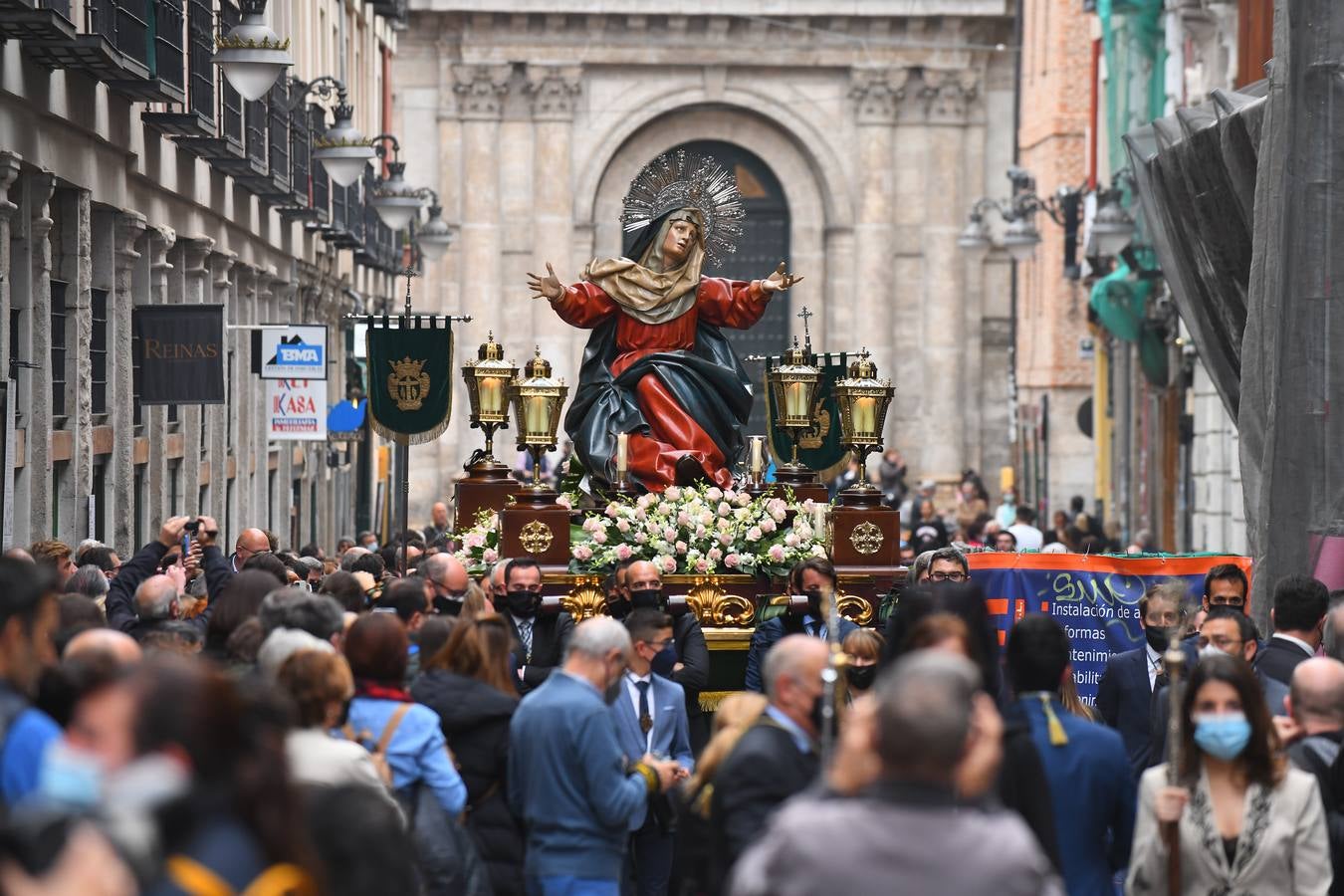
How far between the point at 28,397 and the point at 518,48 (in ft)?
96.1

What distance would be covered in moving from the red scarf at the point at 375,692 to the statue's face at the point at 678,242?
26.0 ft

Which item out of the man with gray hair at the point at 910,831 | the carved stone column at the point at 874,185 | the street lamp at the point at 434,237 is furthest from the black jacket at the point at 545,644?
the carved stone column at the point at 874,185

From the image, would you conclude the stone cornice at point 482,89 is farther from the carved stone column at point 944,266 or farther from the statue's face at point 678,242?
the statue's face at point 678,242

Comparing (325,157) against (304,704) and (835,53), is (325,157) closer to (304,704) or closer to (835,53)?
(304,704)

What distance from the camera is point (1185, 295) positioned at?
18.5 metres

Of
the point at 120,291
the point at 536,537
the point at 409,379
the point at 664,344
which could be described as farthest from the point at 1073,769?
the point at 120,291

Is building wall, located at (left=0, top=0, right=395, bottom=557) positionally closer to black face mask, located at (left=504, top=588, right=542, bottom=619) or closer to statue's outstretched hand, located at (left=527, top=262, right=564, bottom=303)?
statue's outstretched hand, located at (left=527, top=262, right=564, bottom=303)

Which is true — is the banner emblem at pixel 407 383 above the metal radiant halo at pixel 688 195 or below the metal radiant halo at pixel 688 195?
below

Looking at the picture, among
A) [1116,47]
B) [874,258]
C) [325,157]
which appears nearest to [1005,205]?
[874,258]

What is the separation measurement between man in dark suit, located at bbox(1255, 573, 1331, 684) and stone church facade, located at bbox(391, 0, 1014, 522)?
35829 mm

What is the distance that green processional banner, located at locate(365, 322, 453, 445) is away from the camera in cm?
1783

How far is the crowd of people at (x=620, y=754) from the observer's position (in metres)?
4.98

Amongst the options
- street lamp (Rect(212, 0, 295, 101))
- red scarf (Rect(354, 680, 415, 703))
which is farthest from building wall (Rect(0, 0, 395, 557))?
red scarf (Rect(354, 680, 415, 703))

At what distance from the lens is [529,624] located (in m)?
12.2
